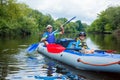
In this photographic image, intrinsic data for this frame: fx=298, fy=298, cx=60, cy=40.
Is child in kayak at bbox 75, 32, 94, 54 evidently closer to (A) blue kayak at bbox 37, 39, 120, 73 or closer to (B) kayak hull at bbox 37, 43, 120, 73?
(A) blue kayak at bbox 37, 39, 120, 73

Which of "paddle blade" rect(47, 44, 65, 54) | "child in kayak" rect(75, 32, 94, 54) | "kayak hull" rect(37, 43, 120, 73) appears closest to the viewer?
"kayak hull" rect(37, 43, 120, 73)

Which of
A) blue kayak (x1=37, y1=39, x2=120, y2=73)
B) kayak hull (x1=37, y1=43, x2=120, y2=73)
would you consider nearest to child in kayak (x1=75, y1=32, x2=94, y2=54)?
blue kayak (x1=37, y1=39, x2=120, y2=73)

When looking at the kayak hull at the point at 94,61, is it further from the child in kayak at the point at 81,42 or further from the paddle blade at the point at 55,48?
the paddle blade at the point at 55,48

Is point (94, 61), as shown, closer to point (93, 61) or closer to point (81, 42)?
point (93, 61)

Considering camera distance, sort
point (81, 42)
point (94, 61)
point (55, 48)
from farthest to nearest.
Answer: point (55, 48) < point (81, 42) < point (94, 61)

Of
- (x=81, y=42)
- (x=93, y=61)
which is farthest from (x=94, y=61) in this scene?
(x=81, y=42)

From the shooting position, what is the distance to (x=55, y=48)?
1484 centimetres

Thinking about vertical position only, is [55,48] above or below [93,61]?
above

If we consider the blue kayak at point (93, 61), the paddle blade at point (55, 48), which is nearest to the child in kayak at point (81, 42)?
the blue kayak at point (93, 61)

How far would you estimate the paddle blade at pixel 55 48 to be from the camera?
14.3m

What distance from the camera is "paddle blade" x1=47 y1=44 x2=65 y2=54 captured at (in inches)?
563

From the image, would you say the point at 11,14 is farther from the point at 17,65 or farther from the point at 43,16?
the point at 43,16

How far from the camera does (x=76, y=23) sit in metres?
174

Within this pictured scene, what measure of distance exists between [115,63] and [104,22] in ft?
322
